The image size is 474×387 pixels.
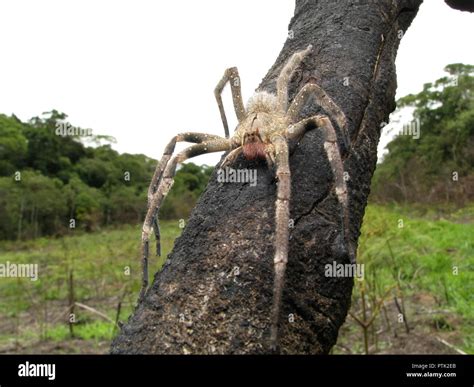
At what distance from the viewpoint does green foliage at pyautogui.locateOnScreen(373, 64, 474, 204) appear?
1828cm

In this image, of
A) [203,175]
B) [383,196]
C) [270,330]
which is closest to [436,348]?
[270,330]

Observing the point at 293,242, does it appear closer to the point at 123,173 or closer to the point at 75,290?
the point at 75,290

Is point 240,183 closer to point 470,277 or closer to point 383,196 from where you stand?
point 470,277

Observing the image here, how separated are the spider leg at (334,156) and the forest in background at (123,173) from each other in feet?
24.9

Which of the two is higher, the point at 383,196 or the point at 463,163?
the point at 463,163

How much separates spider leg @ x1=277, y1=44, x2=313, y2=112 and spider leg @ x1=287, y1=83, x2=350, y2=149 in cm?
11

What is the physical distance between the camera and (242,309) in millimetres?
1912

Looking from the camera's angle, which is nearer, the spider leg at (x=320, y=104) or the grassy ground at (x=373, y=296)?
the spider leg at (x=320, y=104)

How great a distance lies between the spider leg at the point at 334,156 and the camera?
7.32 ft

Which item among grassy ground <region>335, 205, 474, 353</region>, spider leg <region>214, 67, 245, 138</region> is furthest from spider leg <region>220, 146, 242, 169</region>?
grassy ground <region>335, 205, 474, 353</region>

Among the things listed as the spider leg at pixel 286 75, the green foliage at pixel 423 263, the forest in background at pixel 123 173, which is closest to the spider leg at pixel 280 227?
the spider leg at pixel 286 75
